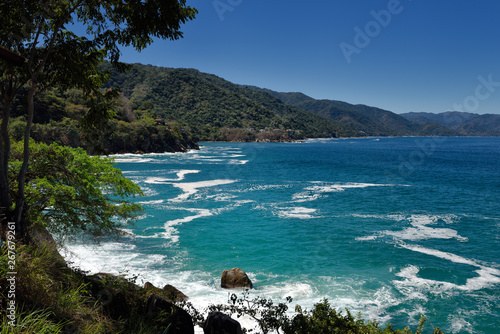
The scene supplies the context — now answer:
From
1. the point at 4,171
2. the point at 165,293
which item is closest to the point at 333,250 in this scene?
the point at 165,293

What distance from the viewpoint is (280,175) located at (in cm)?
6053

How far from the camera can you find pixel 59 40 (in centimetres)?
→ 870

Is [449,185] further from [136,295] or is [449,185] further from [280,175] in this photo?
[136,295]

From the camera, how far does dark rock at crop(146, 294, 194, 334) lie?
24.5 feet

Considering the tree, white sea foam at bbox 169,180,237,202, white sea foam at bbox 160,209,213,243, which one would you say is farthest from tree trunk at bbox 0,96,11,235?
white sea foam at bbox 169,180,237,202

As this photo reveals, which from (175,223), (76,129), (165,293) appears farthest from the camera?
(76,129)

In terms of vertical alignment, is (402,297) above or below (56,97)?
below

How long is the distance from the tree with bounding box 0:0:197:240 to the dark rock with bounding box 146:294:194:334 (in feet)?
15.0

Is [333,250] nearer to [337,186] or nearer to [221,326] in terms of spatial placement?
[221,326]

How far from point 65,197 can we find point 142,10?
7.64 meters

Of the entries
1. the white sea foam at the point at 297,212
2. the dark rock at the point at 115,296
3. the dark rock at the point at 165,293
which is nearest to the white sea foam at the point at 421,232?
the white sea foam at the point at 297,212

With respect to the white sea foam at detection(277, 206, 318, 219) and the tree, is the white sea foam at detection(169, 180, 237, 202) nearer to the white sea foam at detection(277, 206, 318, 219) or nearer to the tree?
the white sea foam at detection(277, 206, 318, 219)

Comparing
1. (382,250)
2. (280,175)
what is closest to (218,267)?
(382,250)

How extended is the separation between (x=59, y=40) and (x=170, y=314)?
28.2ft
